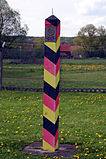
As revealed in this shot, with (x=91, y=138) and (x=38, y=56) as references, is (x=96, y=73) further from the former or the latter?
(x=91, y=138)

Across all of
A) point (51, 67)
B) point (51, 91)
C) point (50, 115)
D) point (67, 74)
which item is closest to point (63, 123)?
point (50, 115)

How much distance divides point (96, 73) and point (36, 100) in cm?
556

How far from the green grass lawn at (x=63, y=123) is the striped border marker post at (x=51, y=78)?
0.50 m

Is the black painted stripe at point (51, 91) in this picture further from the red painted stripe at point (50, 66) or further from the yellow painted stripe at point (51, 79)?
the red painted stripe at point (50, 66)

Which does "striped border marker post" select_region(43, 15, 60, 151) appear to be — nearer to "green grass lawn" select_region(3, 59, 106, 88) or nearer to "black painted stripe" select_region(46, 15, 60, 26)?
"black painted stripe" select_region(46, 15, 60, 26)

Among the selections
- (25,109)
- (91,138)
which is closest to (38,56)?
(25,109)

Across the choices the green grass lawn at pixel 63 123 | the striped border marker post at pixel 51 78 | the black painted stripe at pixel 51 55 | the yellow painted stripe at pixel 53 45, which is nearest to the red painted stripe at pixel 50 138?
the striped border marker post at pixel 51 78

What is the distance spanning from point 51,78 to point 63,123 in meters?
2.78

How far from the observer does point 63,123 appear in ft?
26.3

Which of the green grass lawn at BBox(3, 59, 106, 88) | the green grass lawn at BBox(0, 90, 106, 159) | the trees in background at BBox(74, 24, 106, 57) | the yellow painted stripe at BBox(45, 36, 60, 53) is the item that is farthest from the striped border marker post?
the trees in background at BBox(74, 24, 106, 57)

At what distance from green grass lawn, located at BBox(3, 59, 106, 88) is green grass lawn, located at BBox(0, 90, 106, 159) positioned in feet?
8.68

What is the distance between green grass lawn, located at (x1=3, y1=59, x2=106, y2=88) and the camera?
612 inches

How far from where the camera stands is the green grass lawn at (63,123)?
19.2ft

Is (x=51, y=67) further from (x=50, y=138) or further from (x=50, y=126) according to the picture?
(x=50, y=138)
